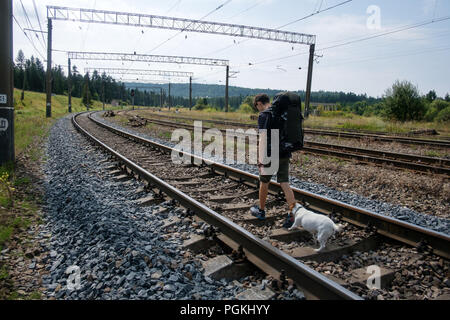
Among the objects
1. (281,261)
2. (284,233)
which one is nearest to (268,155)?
(284,233)

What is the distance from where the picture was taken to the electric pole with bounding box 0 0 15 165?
7480mm

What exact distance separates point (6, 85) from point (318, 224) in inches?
315

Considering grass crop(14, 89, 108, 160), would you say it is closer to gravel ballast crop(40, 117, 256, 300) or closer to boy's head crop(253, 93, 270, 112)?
gravel ballast crop(40, 117, 256, 300)

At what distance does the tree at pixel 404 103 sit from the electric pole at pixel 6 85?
33.9 meters

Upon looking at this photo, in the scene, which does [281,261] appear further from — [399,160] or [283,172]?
[399,160]

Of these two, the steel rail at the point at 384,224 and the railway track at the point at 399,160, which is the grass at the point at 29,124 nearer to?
the steel rail at the point at 384,224

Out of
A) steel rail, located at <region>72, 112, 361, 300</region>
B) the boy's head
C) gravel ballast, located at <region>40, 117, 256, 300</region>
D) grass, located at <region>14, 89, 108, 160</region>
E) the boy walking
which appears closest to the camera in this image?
steel rail, located at <region>72, 112, 361, 300</region>

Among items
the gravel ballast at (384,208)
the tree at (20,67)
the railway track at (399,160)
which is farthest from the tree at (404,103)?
the tree at (20,67)

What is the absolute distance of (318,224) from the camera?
3.59 meters

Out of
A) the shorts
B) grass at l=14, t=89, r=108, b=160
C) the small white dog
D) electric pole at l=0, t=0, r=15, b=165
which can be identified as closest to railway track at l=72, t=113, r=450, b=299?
the small white dog

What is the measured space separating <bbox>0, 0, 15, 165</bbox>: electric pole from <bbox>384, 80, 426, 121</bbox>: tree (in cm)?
3392
